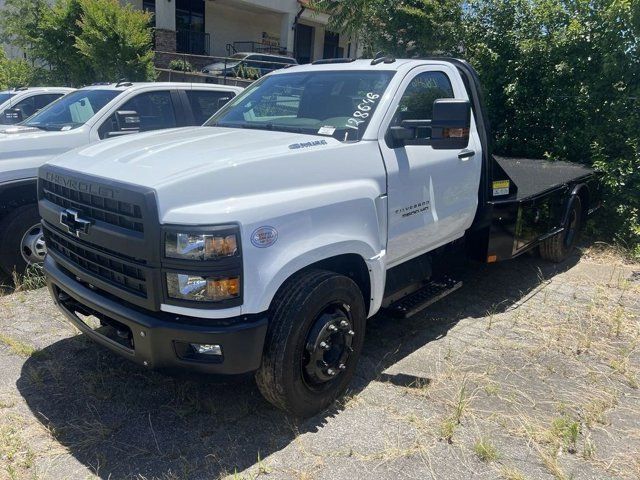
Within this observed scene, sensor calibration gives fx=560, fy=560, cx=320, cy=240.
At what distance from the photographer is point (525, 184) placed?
5.68 meters

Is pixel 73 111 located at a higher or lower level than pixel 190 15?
lower

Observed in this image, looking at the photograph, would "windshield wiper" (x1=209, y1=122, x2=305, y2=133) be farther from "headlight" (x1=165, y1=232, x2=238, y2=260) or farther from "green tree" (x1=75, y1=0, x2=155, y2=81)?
"green tree" (x1=75, y1=0, x2=155, y2=81)

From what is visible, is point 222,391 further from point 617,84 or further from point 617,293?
point 617,84

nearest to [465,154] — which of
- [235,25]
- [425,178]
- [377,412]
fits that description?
[425,178]

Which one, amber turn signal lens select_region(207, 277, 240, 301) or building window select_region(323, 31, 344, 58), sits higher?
building window select_region(323, 31, 344, 58)

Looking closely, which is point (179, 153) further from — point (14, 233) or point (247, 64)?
point (247, 64)

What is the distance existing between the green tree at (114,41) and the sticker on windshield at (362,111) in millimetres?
13957

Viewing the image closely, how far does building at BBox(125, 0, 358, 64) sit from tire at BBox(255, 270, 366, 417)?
72.9 feet

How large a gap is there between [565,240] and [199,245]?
520 centimetres

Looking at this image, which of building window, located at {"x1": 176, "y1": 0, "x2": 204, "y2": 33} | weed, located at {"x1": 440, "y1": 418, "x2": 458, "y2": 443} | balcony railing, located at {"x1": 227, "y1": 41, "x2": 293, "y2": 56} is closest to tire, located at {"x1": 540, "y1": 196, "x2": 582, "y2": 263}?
weed, located at {"x1": 440, "y1": 418, "x2": 458, "y2": 443}

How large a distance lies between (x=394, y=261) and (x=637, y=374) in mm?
1983

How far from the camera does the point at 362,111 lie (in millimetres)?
3773

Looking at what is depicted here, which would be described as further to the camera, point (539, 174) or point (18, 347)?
point (539, 174)

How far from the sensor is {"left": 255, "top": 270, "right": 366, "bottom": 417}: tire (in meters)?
2.99
